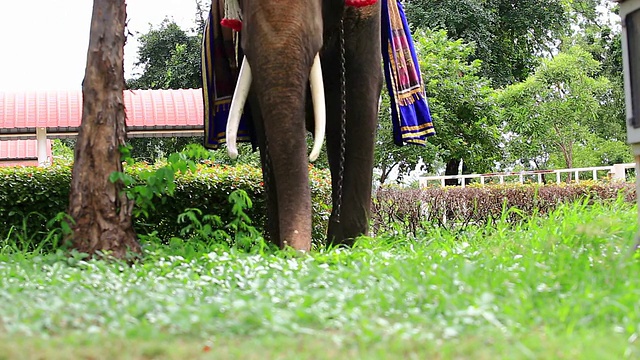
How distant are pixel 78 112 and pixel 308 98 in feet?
35.6

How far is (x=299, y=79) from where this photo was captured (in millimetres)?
4957

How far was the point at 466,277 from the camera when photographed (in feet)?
11.8

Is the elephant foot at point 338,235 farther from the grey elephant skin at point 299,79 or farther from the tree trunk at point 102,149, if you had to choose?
the tree trunk at point 102,149

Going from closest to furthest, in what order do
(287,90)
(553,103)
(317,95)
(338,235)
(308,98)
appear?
(287,90)
(317,95)
(308,98)
(338,235)
(553,103)

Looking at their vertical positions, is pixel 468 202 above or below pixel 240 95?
below

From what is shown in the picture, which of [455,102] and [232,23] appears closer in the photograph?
[232,23]

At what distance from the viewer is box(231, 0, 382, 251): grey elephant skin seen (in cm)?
491

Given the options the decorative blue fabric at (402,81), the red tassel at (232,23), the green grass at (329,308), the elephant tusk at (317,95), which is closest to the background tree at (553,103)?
the decorative blue fabric at (402,81)

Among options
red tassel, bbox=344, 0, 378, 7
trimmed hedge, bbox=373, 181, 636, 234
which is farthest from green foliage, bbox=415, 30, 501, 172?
red tassel, bbox=344, 0, 378, 7

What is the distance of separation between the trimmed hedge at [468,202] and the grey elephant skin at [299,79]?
2.82 metres

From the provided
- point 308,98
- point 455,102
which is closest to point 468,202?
point 308,98

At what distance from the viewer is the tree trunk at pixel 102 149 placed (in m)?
4.97

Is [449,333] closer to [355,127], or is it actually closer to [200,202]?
[355,127]

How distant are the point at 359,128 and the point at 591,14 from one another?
30.0 meters
